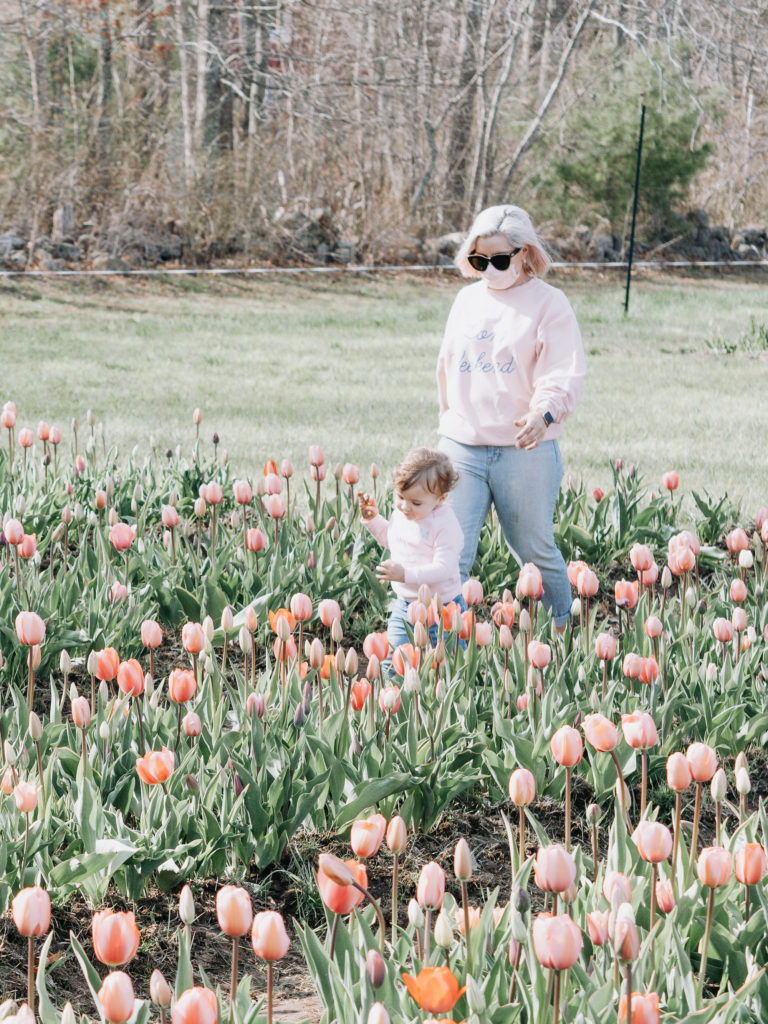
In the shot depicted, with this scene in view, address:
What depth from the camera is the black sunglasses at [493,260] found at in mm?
3844

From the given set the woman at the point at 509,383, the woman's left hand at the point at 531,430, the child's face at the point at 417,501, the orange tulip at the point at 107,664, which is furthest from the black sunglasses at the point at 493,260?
the orange tulip at the point at 107,664

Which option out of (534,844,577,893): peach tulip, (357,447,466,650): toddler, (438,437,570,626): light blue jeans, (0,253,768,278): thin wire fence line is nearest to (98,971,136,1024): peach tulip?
(534,844,577,893): peach tulip

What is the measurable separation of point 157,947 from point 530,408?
7.00ft

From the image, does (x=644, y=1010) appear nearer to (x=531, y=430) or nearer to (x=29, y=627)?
(x=29, y=627)

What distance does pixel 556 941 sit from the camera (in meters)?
1.44

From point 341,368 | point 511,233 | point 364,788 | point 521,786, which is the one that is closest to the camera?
point 521,786

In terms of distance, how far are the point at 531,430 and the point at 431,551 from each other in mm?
474

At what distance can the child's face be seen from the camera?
142 inches

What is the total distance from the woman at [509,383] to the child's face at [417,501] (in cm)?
34

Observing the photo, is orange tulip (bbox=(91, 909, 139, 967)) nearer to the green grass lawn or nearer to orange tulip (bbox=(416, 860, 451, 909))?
orange tulip (bbox=(416, 860, 451, 909))

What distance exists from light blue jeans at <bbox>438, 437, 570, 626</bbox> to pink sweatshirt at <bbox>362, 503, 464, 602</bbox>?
0.28m

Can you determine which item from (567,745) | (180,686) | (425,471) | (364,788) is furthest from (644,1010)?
(425,471)

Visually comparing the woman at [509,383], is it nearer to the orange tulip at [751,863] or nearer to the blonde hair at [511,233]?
the blonde hair at [511,233]

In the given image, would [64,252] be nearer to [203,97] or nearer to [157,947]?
[203,97]
